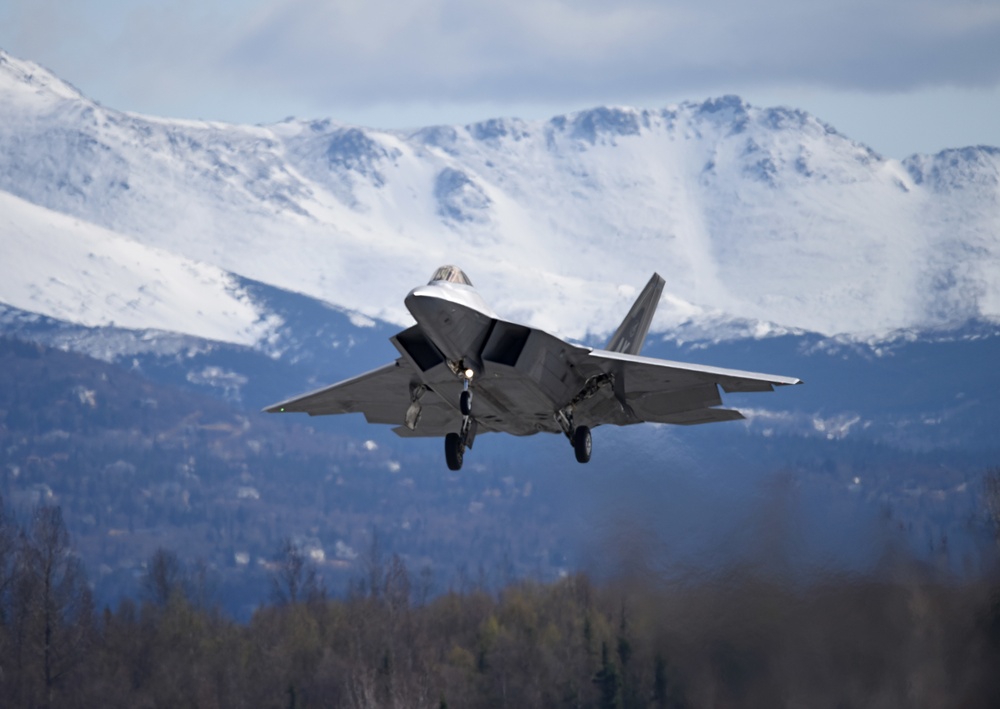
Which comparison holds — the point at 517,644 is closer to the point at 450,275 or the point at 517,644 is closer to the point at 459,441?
the point at 459,441

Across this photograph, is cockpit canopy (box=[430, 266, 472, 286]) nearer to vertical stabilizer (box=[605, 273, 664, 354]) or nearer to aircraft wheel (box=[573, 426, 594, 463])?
aircraft wheel (box=[573, 426, 594, 463])

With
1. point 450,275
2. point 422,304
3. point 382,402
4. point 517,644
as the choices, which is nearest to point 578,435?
point 450,275

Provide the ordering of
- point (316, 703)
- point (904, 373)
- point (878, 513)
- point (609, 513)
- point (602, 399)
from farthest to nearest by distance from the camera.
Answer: point (904, 373) < point (316, 703) < point (609, 513) < point (878, 513) < point (602, 399)

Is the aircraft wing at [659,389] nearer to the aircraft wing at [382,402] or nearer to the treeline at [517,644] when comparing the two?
the aircraft wing at [382,402]

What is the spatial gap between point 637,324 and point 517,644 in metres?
27.1

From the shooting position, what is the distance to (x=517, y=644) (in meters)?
61.0

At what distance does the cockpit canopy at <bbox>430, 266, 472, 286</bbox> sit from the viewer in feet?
96.0

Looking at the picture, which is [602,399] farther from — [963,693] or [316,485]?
[316,485]

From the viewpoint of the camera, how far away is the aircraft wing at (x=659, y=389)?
30.4 metres

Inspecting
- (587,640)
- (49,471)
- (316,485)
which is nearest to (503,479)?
(316,485)

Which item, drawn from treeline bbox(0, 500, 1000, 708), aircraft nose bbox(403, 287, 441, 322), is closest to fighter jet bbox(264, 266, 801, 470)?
aircraft nose bbox(403, 287, 441, 322)

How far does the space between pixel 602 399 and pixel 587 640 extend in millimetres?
22344

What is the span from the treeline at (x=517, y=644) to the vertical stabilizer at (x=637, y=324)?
7.11 m

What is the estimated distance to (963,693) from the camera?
3838cm
